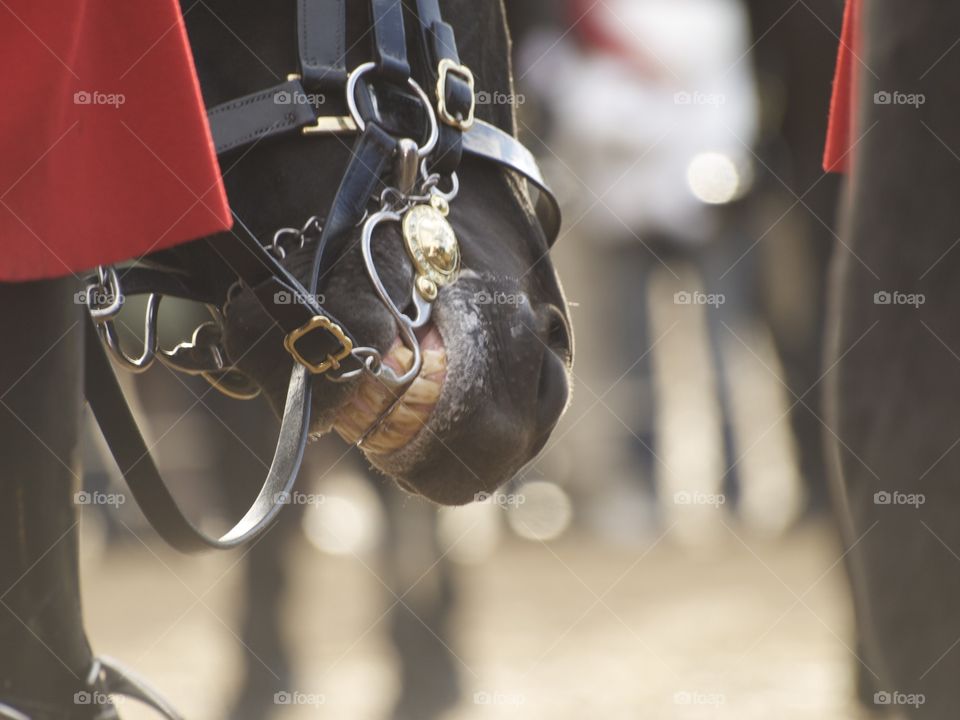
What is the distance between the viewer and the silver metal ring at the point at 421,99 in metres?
1.49

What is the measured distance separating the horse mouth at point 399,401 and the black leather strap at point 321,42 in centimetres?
30

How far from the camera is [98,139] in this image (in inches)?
52.7

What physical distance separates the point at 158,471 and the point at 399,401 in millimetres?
287

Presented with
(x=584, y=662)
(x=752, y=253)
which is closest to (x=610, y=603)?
(x=584, y=662)

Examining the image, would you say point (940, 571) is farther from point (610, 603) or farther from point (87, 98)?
point (610, 603)

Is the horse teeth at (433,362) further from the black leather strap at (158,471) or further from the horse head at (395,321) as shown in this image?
the black leather strap at (158,471)

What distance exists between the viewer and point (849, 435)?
1.35m

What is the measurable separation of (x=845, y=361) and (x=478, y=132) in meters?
0.52
